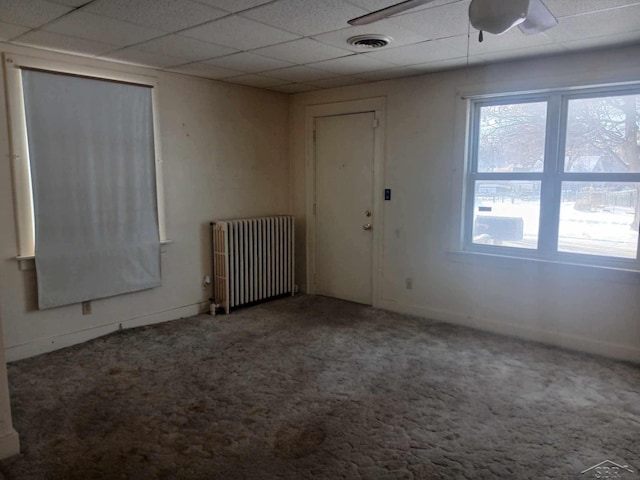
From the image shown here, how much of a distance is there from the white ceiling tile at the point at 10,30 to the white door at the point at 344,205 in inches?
115

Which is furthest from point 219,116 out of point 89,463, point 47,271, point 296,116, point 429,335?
point 89,463

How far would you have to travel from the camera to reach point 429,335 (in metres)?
4.06

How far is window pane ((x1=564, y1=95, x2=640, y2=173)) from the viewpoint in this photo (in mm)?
3451

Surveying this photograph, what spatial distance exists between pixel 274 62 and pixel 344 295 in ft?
8.49

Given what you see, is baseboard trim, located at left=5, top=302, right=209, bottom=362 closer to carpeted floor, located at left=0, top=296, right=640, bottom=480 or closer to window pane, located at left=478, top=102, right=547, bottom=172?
carpeted floor, located at left=0, top=296, right=640, bottom=480

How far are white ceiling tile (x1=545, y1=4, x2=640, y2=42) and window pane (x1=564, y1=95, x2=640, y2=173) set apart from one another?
0.65 metres

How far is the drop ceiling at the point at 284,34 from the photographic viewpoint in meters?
2.59

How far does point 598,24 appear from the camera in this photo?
2.86m

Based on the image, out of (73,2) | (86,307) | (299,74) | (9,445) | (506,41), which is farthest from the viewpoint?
(299,74)

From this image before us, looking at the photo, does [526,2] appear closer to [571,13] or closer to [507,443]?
[571,13]

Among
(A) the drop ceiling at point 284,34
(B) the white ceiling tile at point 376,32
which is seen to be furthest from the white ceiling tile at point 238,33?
(B) the white ceiling tile at point 376,32

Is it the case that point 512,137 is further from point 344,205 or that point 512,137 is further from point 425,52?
point 344,205

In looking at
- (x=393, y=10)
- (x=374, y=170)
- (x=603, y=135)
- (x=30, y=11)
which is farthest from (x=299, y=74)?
(x=603, y=135)

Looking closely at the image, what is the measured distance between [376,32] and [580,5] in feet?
3.82
